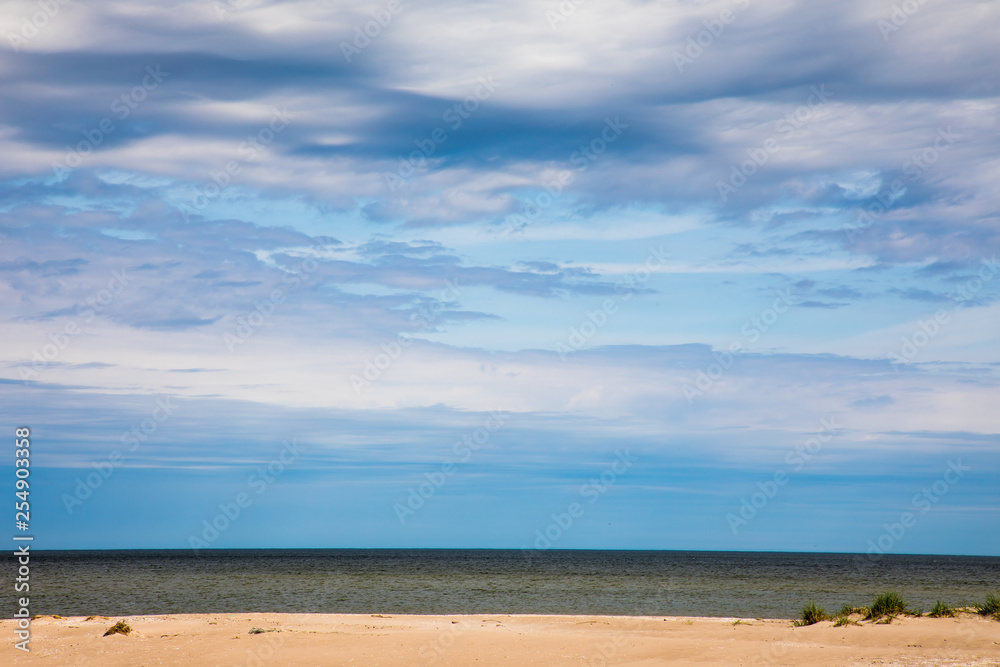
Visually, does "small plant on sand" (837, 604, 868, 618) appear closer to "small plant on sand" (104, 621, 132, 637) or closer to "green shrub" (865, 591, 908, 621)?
"green shrub" (865, 591, 908, 621)

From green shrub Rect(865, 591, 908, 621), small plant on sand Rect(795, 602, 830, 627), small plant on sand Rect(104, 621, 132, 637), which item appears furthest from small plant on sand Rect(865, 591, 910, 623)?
small plant on sand Rect(104, 621, 132, 637)

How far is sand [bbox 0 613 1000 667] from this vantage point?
779 inches

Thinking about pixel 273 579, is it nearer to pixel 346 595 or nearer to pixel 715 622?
pixel 346 595

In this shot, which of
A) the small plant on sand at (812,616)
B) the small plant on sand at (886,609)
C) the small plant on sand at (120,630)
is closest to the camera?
the small plant on sand at (120,630)

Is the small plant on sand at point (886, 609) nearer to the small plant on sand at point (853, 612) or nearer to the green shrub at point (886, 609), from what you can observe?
the green shrub at point (886, 609)

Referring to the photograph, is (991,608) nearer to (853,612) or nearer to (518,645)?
(853,612)

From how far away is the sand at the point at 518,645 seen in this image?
64.9 ft

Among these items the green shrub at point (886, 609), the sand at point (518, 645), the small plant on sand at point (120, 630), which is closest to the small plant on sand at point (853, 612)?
the green shrub at point (886, 609)

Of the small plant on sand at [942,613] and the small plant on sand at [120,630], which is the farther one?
the small plant on sand at [942,613]

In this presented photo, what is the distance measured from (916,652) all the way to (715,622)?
947 cm

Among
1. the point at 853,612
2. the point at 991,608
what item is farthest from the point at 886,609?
the point at 991,608

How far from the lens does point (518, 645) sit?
21875 millimetres

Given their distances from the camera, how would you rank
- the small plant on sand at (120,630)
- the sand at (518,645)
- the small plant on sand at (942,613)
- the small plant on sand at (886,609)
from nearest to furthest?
the sand at (518,645) < the small plant on sand at (120,630) < the small plant on sand at (942,613) < the small plant on sand at (886,609)

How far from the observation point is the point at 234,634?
925 inches
